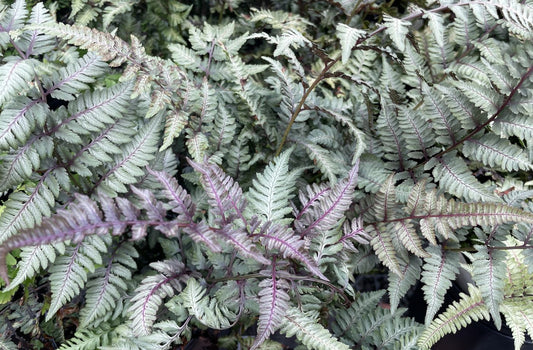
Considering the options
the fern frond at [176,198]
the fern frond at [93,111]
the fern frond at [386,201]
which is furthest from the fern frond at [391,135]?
the fern frond at [93,111]

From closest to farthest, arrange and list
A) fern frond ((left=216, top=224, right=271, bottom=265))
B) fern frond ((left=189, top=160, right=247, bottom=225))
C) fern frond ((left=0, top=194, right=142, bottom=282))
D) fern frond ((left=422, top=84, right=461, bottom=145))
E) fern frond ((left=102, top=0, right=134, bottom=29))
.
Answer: fern frond ((left=0, top=194, right=142, bottom=282)) → fern frond ((left=216, top=224, right=271, bottom=265)) → fern frond ((left=189, top=160, right=247, bottom=225)) → fern frond ((left=422, top=84, right=461, bottom=145)) → fern frond ((left=102, top=0, right=134, bottom=29))

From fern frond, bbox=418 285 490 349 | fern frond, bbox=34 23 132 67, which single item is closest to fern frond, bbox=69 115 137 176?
fern frond, bbox=34 23 132 67

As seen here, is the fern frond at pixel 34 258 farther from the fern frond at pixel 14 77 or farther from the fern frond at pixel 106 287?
the fern frond at pixel 14 77

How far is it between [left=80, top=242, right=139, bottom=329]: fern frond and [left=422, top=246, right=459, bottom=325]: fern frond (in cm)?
107

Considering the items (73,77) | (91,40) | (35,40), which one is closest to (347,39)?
(91,40)

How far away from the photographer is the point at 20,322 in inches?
69.7

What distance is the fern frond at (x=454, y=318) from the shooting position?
1.57m

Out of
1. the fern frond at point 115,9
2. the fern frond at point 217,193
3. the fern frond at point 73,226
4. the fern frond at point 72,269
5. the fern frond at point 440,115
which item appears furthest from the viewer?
the fern frond at point 115,9

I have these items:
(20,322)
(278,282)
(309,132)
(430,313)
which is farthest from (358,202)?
(20,322)

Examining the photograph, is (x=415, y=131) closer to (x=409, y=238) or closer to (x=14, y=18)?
(x=409, y=238)

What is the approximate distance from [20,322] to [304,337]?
118 centimetres

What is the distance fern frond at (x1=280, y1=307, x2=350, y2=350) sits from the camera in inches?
53.7

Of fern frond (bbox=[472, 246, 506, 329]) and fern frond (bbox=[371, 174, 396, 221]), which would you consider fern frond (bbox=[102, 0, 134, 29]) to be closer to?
fern frond (bbox=[371, 174, 396, 221])

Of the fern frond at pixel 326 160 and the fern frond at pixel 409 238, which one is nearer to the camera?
the fern frond at pixel 409 238
